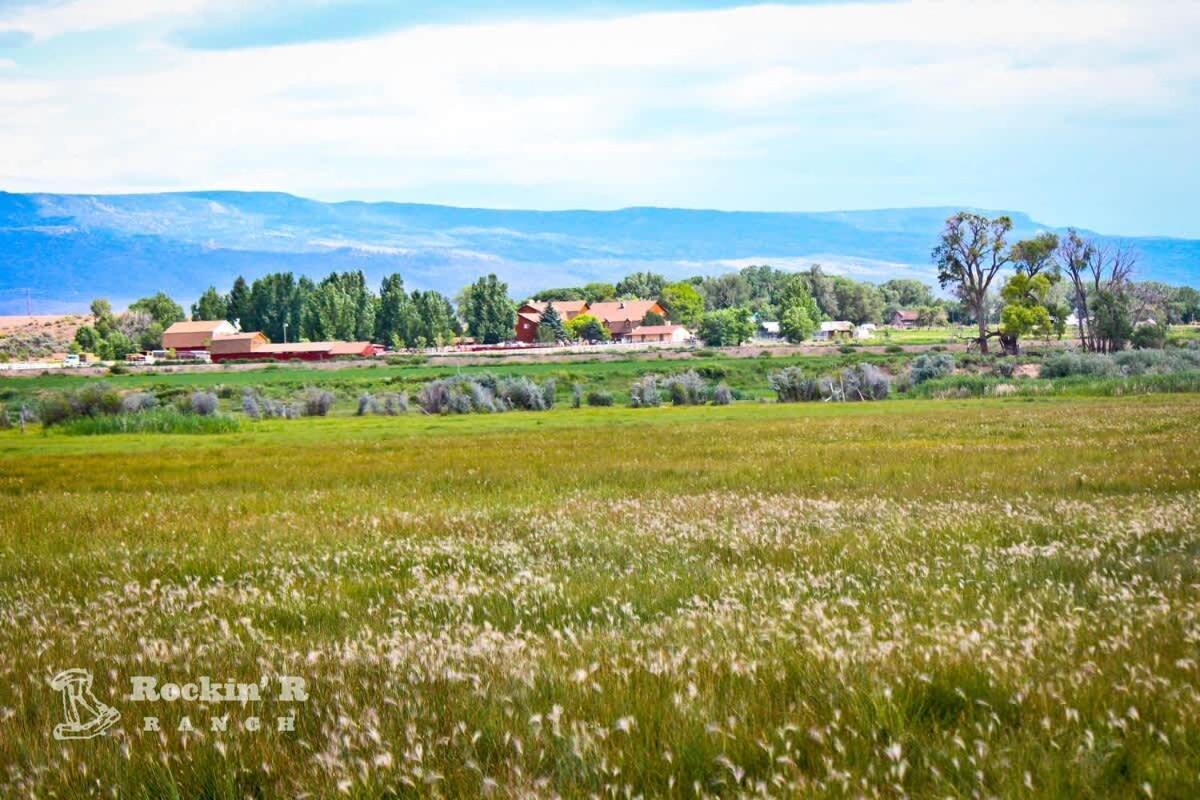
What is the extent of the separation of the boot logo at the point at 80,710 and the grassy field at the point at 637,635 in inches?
4.1

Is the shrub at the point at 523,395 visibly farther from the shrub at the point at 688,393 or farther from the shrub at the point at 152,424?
the shrub at the point at 152,424

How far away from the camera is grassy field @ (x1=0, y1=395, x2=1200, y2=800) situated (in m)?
5.91

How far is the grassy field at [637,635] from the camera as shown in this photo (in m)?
5.91

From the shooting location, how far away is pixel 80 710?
7426 mm

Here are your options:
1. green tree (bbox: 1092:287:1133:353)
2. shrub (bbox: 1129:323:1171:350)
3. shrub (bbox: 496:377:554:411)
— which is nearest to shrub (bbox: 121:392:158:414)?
shrub (bbox: 496:377:554:411)

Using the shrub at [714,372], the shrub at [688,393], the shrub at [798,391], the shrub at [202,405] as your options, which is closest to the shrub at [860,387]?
the shrub at [798,391]

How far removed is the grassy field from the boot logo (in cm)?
10

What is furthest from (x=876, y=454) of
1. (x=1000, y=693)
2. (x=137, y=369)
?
(x=137, y=369)

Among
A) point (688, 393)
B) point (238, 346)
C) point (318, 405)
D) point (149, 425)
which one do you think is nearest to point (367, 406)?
point (318, 405)

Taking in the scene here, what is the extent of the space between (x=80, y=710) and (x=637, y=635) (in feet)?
13.1

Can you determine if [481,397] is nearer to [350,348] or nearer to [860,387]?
[860,387]

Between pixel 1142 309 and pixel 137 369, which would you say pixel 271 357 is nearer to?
pixel 137 369

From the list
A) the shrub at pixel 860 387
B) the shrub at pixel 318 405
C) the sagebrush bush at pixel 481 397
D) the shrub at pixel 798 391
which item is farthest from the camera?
the shrub at pixel 318 405

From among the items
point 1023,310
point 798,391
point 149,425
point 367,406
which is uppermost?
point 1023,310
